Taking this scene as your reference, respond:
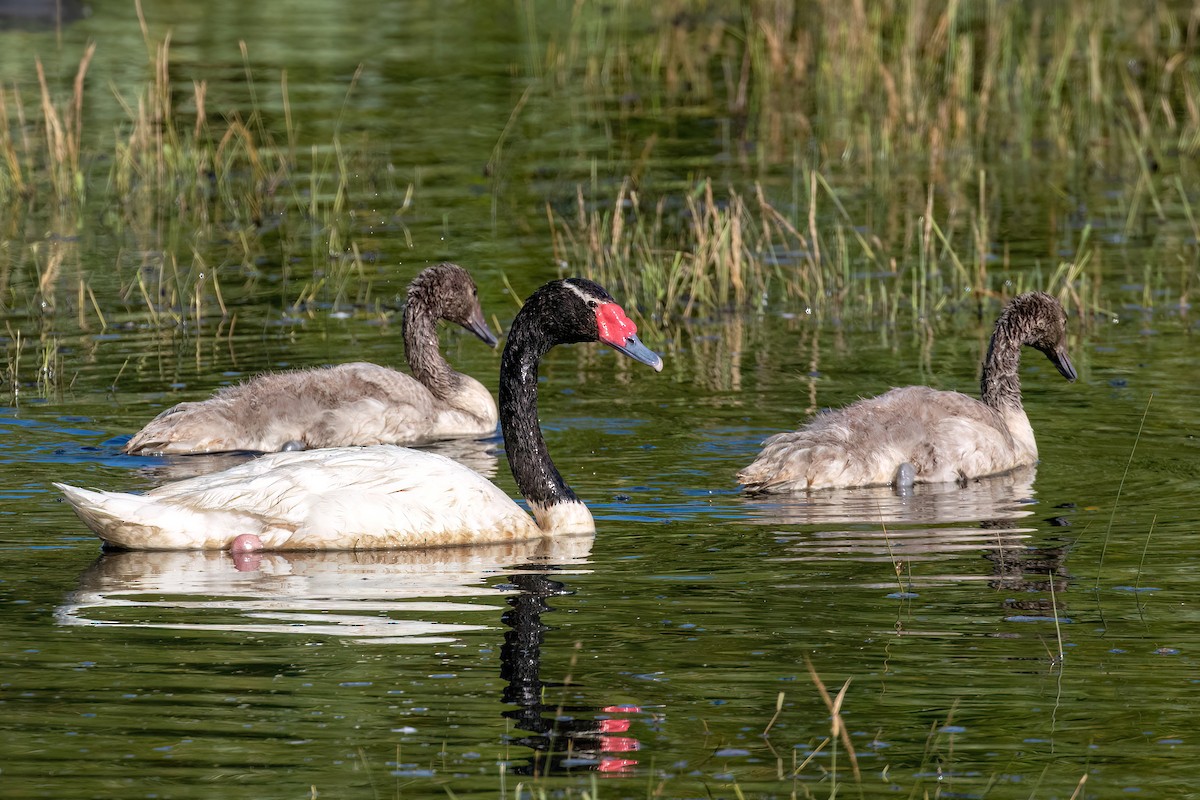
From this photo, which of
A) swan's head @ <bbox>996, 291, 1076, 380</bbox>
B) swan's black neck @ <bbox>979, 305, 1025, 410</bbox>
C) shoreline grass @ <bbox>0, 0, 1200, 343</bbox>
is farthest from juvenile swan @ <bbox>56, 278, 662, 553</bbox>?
shoreline grass @ <bbox>0, 0, 1200, 343</bbox>

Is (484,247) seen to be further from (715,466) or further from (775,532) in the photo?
(775,532)

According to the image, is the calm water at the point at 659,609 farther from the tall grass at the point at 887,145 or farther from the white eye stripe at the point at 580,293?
the white eye stripe at the point at 580,293

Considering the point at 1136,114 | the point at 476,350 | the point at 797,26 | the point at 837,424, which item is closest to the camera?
the point at 837,424

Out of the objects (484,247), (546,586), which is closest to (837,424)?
(546,586)

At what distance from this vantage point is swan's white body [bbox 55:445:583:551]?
10.6 metres

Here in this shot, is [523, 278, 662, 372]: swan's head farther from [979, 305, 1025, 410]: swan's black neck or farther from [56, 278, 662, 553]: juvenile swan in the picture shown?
[979, 305, 1025, 410]: swan's black neck

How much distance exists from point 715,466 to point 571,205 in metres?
9.07

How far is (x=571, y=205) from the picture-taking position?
842 inches

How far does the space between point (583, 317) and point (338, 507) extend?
1.84m

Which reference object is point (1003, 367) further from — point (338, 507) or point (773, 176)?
point (773, 176)

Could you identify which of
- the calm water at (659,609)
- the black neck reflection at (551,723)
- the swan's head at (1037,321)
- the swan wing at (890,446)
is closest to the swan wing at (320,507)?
the calm water at (659,609)

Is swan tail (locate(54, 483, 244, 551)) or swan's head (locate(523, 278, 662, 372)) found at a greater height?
swan's head (locate(523, 278, 662, 372))

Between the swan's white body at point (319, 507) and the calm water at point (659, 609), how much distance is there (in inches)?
6.9

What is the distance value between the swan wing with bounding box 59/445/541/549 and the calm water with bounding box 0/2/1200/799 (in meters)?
0.17
